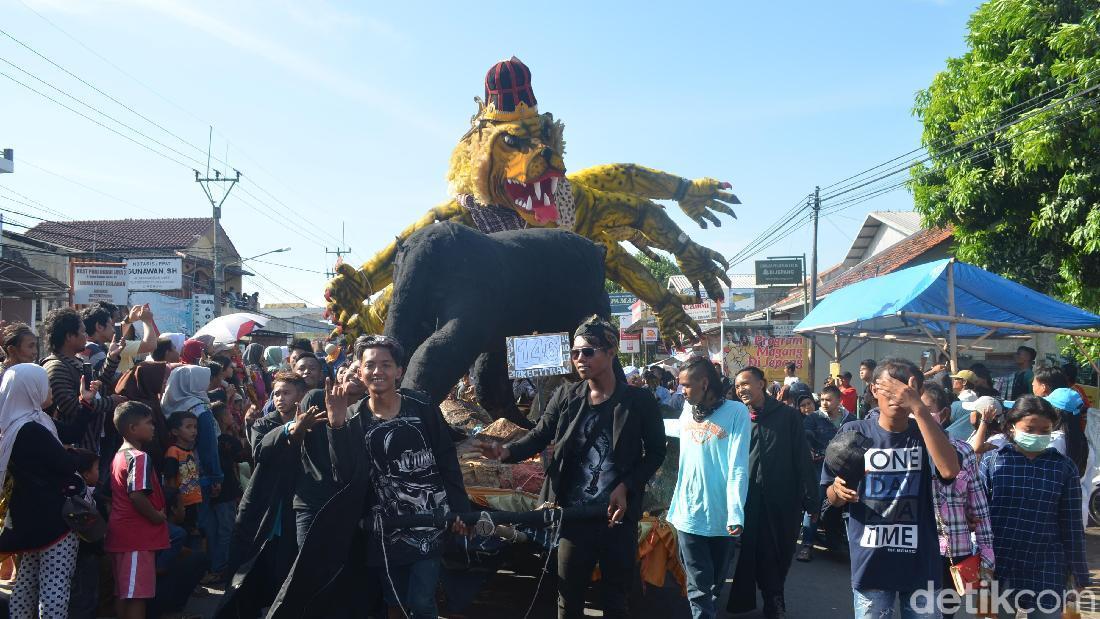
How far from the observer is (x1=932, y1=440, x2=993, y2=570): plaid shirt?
3.70 m

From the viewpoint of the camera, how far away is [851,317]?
9125 millimetres

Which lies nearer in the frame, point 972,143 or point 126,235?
point 972,143

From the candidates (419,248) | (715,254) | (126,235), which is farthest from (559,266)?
(126,235)

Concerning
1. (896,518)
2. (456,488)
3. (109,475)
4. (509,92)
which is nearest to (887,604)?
(896,518)

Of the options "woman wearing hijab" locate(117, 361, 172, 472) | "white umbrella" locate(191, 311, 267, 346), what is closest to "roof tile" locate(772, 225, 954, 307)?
"white umbrella" locate(191, 311, 267, 346)

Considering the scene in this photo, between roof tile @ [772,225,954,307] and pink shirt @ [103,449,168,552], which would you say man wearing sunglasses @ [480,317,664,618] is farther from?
roof tile @ [772,225,954,307]

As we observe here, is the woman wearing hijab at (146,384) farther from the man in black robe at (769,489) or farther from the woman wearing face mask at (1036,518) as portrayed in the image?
the woman wearing face mask at (1036,518)

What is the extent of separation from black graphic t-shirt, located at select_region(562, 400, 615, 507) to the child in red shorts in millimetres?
2195

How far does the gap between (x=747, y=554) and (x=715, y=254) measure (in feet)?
16.2

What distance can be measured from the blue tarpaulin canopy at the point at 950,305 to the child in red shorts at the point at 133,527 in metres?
6.79

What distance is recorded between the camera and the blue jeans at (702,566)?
4445 millimetres

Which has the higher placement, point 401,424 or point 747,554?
point 401,424

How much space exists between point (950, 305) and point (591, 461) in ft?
20.3

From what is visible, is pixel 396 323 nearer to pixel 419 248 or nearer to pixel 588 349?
pixel 419 248
